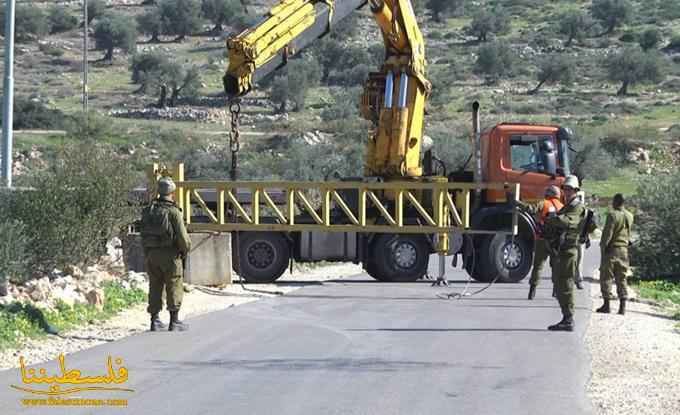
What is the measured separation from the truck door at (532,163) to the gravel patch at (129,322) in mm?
4159

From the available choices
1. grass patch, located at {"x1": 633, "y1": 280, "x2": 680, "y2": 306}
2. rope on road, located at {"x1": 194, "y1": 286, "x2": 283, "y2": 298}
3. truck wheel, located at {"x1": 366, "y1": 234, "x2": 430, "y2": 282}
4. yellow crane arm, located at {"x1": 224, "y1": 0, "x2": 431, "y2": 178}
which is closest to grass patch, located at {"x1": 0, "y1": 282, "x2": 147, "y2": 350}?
rope on road, located at {"x1": 194, "y1": 286, "x2": 283, "y2": 298}

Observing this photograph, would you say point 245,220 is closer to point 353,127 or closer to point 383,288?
point 383,288

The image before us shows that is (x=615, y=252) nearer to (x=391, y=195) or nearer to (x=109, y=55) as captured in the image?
(x=391, y=195)

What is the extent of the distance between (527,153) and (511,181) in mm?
729

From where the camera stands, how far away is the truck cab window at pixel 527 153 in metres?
26.0

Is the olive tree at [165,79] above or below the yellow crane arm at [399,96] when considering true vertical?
above

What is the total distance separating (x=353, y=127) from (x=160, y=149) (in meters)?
9.61

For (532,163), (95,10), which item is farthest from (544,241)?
(95,10)

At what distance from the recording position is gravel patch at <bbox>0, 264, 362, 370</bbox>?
14266mm

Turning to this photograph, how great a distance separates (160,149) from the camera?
60.1 meters

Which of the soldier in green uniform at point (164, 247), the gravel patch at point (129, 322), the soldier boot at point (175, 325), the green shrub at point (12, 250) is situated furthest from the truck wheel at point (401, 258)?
the soldier in green uniform at point (164, 247)

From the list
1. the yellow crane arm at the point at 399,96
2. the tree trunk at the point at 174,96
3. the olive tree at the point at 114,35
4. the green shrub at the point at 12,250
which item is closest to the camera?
the green shrub at the point at 12,250

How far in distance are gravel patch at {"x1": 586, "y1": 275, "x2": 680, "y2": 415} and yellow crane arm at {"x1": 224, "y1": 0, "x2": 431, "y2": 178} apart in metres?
7.73

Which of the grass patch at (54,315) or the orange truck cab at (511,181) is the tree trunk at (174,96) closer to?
the orange truck cab at (511,181)
